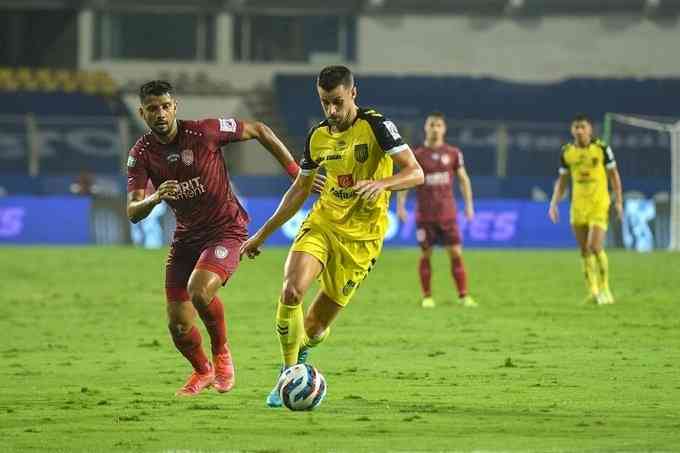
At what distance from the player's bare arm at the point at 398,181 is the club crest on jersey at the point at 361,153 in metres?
0.17

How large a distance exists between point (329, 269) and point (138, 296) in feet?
35.7

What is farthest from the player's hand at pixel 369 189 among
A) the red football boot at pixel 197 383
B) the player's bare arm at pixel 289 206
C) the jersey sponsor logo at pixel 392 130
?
the red football boot at pixel 197 383

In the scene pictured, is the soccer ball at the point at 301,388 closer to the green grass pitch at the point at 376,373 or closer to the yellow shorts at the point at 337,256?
the green grass pitch at the point at 376,373

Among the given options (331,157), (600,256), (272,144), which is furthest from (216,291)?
(600,256)

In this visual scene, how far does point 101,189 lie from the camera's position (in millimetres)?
34406

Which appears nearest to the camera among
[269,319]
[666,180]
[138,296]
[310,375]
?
[310,375]

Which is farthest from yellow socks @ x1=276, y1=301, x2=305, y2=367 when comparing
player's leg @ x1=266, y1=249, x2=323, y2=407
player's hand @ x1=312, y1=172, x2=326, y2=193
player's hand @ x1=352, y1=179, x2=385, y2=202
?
player's hand @ x1=352, y1=179, x2=385, y2=202

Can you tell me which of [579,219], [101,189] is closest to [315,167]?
[579,219]

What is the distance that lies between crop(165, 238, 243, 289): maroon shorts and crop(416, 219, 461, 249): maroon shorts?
8777 mm

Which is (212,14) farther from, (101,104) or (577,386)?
(577,386)

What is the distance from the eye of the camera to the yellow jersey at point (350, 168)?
969 centimetres

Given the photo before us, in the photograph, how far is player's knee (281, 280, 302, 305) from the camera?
9469mm

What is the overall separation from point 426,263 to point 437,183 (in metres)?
1.13

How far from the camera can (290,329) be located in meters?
9.56
